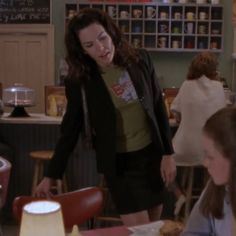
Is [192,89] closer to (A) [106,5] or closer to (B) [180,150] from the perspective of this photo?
(B) [180,150]

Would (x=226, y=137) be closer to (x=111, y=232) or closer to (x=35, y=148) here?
(x=111, y=232)

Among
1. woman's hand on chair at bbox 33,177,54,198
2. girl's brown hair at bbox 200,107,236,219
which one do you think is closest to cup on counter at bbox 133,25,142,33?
woman's hand on chair at bbox 33,177,54,198

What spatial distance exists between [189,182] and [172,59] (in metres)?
3.13

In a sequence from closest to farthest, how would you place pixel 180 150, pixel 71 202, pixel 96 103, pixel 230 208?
pixel 230 208 → pixel 71 202 → pixel 96 103 → pixel 180 150

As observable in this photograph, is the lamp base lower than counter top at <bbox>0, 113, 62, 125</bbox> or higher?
higher

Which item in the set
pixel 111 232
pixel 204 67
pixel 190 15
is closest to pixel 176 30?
pixel 190 15

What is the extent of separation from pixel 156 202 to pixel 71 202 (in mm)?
444

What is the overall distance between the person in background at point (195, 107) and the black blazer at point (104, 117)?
1558mm

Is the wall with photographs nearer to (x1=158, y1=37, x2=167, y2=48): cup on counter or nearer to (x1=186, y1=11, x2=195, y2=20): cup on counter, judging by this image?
(x1=158, y1=37, x2=167, y2=48): cup on counter

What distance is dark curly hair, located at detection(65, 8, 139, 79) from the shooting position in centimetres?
206

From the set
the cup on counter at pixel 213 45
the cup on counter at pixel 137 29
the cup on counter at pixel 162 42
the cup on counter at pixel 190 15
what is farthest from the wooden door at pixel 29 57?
the cup on counter at pixel 213 45

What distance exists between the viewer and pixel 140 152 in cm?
215

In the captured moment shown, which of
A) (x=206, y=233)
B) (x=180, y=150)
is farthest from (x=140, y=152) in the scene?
(x=180, y=150)

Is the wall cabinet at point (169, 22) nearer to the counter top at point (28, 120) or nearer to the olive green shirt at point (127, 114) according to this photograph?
the counter top at point (28, 120)
